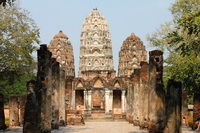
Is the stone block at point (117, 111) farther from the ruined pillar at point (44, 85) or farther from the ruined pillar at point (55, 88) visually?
the ruined pillar at point (44, 85)

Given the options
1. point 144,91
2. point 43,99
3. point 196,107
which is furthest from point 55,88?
point 196,107

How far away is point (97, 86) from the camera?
131 feet

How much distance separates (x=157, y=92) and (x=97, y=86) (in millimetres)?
23106

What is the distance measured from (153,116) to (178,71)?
1076cm

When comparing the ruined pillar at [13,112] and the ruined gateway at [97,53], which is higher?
the ruined gateway at [97,53]

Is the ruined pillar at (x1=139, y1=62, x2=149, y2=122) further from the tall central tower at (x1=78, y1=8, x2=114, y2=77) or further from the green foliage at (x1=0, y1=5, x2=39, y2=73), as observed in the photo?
the tall central tower at (x1=78, y1=8, x2=114, y2=77)

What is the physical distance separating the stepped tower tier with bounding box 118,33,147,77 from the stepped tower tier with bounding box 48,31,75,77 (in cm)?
922

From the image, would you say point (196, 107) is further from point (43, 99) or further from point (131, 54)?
point (131, 54)

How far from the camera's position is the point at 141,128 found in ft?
73.8

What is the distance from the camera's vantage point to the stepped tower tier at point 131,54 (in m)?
60.7

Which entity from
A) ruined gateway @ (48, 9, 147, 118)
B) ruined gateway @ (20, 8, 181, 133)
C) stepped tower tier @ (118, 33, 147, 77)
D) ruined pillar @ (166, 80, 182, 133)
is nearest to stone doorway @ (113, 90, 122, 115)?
ruined gateway @ (20, 8, 181, 133)

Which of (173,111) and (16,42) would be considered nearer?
(173,111)

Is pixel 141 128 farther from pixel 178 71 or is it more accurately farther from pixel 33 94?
pixel 33 94

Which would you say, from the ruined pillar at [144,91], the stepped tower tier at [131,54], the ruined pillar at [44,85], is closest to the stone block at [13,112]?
the ruined pillar at [44,85]
